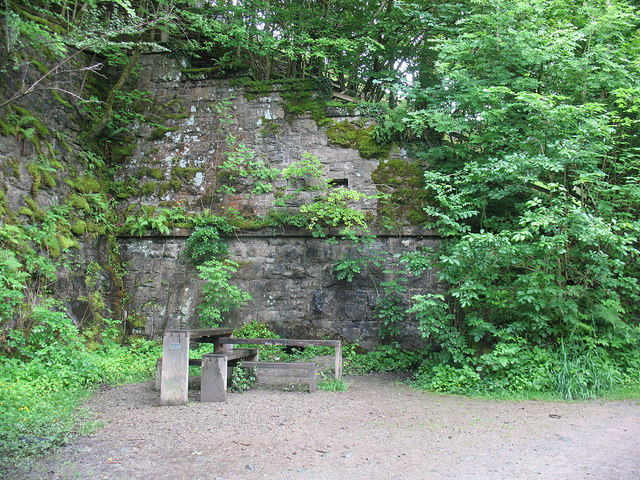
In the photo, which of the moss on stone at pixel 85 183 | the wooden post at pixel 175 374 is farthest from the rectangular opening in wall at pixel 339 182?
the moss on stone at pixel 85 183

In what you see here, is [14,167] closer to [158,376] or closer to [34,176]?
[34,176]

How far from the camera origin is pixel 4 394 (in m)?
4.09

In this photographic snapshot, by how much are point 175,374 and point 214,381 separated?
1.38ft

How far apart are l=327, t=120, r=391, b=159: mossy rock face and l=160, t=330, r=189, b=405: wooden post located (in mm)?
4300

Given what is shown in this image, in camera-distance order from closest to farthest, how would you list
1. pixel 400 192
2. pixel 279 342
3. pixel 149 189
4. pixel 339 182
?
1. pixel 279 342
2. pixel 400 192
3. pixel 339 182
4. pixel 149 189

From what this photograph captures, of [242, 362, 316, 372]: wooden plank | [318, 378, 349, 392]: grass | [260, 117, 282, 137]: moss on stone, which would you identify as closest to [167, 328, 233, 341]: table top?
[242, 362, 316, 372]: wooden plank

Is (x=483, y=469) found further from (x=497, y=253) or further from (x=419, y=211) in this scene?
(x=419, y=211)

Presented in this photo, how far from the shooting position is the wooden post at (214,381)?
192 inches

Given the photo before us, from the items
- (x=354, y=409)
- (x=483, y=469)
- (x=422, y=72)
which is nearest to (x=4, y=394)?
(x=354, y=409)

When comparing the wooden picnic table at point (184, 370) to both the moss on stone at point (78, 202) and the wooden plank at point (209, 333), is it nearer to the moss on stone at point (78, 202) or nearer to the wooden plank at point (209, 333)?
the wooden plank at point (209, 333)

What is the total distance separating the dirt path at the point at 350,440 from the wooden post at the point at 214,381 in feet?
0.49

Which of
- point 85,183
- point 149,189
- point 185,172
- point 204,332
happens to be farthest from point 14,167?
point 204,332

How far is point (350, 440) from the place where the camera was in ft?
12.2

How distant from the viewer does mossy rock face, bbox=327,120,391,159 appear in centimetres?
757
